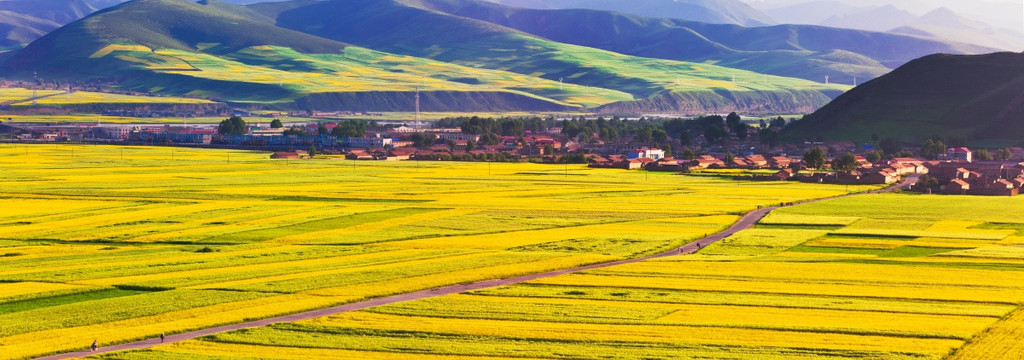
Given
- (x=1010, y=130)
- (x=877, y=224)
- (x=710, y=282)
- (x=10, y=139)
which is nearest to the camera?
(x=710, y=282)

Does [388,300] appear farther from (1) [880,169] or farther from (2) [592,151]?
(2) [592,151]

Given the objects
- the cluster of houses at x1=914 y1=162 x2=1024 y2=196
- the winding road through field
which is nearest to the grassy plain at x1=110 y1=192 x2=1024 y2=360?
the winding road through field

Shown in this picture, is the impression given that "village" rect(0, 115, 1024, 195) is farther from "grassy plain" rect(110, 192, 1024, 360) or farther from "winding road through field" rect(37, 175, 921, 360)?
"grassy plain" rect(110, 192, 1024, 360)

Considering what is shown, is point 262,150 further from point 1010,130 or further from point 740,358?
point 740,358

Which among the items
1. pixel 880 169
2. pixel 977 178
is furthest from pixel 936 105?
pixel 977 178

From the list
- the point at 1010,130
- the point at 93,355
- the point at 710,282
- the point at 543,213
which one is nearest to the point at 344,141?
the point at 1010,130

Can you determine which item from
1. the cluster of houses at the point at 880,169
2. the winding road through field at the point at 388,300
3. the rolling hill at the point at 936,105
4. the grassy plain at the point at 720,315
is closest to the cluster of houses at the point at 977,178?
the cluster of houses at the point at 880,169
